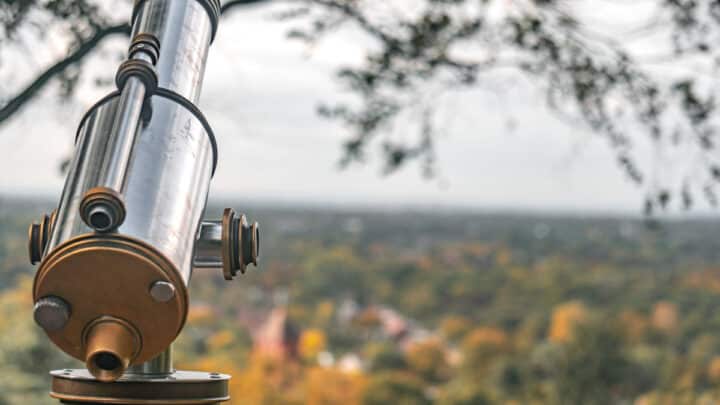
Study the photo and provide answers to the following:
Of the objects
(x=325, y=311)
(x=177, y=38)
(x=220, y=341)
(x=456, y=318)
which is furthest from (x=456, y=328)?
(x=177, y=38)

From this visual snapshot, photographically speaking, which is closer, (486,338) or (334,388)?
(334,388)

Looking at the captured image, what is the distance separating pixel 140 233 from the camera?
1435mm

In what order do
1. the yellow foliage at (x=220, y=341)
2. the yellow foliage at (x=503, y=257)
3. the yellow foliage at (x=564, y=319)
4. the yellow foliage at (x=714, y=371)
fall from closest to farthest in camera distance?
the yellow foliage at (x=714, y=371) < the yellow foliage at (x=564, y=319) < the yellow foliage at (x=220, y=341) < the yellow foliage at (x=503, y=257)

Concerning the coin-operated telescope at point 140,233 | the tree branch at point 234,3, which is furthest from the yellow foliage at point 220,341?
the coin-operated telescope at point 140,233

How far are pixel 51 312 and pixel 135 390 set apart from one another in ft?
0.68

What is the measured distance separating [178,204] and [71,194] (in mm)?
168

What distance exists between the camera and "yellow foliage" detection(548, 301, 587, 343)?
61750 millimetres

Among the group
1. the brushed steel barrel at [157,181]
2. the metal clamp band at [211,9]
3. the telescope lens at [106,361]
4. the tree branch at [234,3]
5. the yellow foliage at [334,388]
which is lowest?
the yellow foliage at [334,388]

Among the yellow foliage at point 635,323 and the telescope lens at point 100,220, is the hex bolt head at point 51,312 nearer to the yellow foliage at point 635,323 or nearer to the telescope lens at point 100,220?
the telescope lens at point 100,220

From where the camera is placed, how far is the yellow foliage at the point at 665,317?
75.4m

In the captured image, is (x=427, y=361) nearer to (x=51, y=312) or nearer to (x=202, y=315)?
(x=202, y=315)

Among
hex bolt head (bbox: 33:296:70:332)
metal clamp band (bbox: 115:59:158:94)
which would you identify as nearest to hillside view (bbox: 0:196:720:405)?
metal clamp band (bbox: 115:59:158:94)

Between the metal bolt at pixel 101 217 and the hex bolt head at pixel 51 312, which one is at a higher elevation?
the metal bolt at pixel 101 217

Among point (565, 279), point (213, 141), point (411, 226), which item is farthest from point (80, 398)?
point (411, 226)
